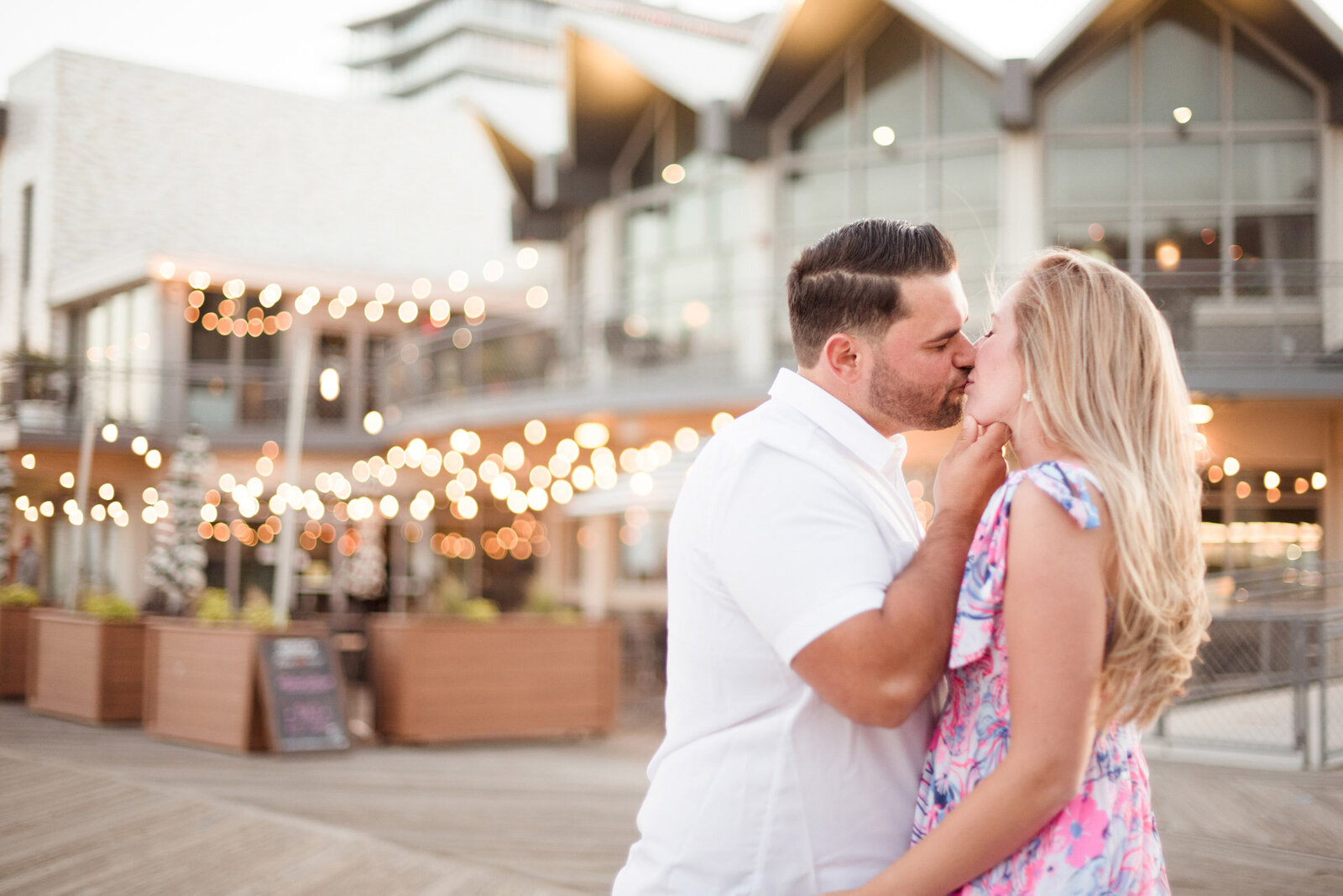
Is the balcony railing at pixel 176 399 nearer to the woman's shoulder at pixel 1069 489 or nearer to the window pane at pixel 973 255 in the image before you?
the window pane at pixel 973 255

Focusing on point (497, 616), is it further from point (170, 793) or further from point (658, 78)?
point (658, 78)

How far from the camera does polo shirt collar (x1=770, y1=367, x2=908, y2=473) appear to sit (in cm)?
165

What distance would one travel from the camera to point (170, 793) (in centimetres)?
738

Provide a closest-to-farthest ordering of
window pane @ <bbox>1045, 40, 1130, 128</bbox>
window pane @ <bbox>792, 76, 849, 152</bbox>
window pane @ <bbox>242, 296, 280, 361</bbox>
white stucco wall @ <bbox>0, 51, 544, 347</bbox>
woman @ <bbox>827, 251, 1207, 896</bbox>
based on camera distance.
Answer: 1. woman @ <bbox>827, 251, 1207, 896</bbox>
2. window pane @ <bbox>1045, 40, 1130, 128</bbox>
3. window pane @ <bbox>792, 76, 849, 152</bbox>
4. window pane @ <bbox>242, 296, 280, 361</bbox>
5. white stucco wall @ <bbox>0, 51, 544, 347</bbox>

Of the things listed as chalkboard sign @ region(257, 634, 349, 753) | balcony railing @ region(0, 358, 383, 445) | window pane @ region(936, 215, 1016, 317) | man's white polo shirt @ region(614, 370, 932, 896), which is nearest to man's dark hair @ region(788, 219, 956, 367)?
man's white polo shirt @ region(614, 370, 932, 896)

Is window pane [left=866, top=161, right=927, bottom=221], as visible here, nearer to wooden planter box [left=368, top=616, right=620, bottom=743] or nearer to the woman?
wooden planter box [left=368, top=616, right=620, bottom=743]

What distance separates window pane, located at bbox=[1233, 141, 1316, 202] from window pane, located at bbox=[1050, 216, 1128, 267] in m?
1.36

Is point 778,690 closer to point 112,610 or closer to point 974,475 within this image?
point 974,475

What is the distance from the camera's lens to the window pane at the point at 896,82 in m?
14.8

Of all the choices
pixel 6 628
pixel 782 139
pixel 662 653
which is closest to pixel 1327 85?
pixel 782 139

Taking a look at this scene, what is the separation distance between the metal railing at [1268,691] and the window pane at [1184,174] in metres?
5.43

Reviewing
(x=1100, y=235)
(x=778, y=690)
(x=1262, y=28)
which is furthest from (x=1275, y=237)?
(x=778, y=690)

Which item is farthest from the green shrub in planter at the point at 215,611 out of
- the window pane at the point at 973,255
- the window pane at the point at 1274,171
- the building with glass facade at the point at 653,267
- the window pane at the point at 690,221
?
the window pane at the point at 1274,171

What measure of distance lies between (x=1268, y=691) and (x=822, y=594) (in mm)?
9226
